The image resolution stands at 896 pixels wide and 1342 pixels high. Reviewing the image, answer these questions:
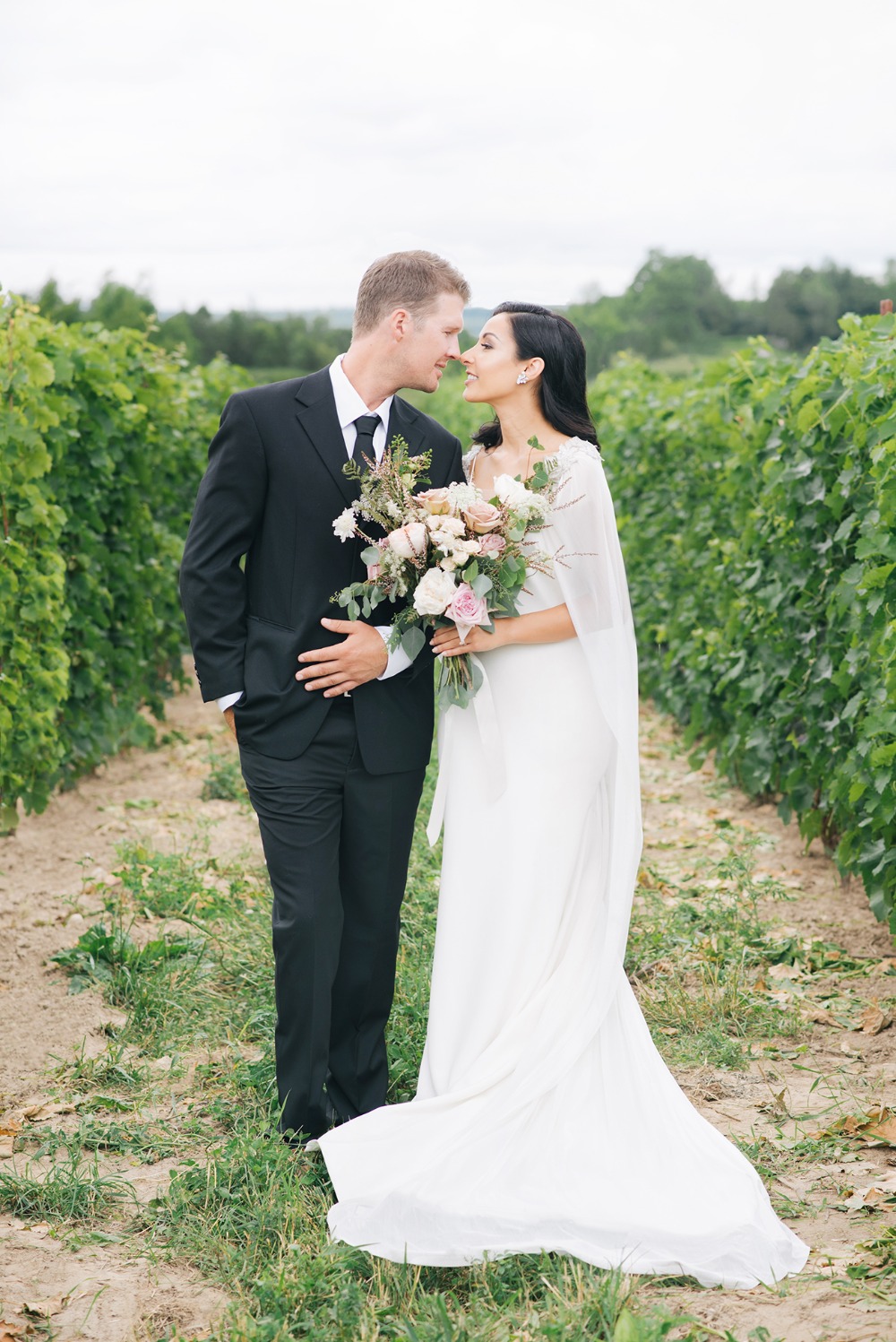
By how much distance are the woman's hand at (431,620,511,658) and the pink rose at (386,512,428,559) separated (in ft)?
0.89

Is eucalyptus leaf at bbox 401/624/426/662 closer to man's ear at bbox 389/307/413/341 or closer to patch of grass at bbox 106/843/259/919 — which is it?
man's ear at bbox 389/307/413/341

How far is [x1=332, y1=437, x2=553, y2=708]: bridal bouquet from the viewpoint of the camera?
3127 millimetres

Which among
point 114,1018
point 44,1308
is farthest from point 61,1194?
point 114,1018

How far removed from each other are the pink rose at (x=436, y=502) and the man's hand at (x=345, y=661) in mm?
380

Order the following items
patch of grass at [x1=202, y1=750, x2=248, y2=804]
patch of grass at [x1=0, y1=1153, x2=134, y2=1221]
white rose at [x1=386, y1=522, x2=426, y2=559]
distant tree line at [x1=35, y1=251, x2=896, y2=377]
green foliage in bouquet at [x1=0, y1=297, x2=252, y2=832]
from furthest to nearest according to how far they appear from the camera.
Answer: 1. distant tree line at [x1=35, y1=251, x2=896, y2=377]
2. patch of grass at [x1=202, y1=750, x2=248, y2=804]
3. green foliage in bouquet at [x1=0, y1=297, x2=252, y2=832]
4. patch of grass at [x1=0, y1=1153, x2=134, y2=1221]
5. white rose at [x1=386, y1=522, x2=426, y2=559]

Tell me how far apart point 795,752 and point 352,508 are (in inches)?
142

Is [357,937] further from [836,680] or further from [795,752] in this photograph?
[795,752]

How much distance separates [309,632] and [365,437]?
1.77 ft

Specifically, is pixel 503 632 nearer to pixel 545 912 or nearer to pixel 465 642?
pixel 465 642

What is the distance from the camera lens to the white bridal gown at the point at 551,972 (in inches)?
123

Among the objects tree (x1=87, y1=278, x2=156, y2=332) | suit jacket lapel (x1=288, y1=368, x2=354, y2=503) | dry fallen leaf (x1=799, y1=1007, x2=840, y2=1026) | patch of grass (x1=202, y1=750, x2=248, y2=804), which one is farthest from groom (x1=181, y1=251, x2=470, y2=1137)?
tree (x1=87, y1=278, x2=156, y2=332)

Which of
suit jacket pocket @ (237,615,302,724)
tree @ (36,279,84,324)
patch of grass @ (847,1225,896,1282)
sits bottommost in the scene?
patch of grass @ (847,1225,896,1282)

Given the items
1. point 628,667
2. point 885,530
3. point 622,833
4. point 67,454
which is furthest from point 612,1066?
point 67,454

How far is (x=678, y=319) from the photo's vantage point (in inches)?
1612
